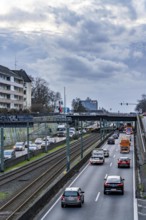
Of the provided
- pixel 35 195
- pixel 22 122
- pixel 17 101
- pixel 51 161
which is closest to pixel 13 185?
pixel 35 195

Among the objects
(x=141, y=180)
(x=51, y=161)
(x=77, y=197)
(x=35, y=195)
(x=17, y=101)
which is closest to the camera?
(x=77, y=197)

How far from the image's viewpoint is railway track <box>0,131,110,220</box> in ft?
113

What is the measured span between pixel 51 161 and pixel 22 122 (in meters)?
15.2

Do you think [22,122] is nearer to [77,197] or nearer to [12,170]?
[12,170]

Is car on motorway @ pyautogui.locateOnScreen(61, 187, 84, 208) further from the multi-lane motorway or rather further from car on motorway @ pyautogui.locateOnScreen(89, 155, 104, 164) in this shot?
car on motorway @ pyautogui.locateOnScreen(89, 155, 104, 164)

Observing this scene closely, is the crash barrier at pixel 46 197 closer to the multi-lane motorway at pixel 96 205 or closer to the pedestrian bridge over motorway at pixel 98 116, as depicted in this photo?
the multi-lane motorway at pixel 96 205

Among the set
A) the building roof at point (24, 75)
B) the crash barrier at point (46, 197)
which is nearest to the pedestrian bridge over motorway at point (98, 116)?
the building roof at point (24, 75)

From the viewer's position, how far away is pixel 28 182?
51156mm

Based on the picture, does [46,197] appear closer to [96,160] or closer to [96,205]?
[96,205]

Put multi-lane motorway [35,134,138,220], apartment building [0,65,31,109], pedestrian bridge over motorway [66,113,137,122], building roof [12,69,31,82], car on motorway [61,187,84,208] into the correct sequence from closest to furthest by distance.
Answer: multi-lane motorway [35,134,138,220], car on motorway [61,187,84,208], pedestrian bridge over motorway [66,113,137,122], apartment building [0,65,31,109], building roof [12,69,31,82]

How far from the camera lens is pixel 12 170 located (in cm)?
6134

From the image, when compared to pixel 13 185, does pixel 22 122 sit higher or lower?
higher

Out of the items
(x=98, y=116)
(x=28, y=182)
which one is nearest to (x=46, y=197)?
(x=28, y=182)

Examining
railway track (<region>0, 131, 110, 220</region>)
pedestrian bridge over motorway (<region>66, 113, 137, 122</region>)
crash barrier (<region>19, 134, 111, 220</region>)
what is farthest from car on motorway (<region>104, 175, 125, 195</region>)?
pedestrian bridge over motorway (<region>66, 113, 137, 122</region>)
